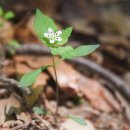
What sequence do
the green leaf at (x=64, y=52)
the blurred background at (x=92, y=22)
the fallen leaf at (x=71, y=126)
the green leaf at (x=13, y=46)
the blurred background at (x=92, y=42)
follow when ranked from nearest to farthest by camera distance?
the green leaf at (x=64, y=52) < the fallen leaf at (x=71, y=126) < the blurred background at (x=92, y=42) < the green leaf at (x=13, y=46) < the blurred background at (x=92, y=22)

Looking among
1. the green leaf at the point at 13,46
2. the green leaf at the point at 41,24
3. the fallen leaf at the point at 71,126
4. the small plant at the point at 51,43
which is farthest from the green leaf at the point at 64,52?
the green leaf at the point at 13,46

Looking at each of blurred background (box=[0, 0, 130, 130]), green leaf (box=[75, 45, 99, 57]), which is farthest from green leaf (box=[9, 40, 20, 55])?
green leaf (box=[75, 45, 99, 57])

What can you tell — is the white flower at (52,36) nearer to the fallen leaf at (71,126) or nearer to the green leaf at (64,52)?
the green leaf at (64,52)

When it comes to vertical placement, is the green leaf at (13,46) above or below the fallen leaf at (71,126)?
above

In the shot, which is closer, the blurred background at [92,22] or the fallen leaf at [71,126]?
the fallen leaf at [71,126]

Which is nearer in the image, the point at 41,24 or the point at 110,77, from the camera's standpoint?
the point at 41,24

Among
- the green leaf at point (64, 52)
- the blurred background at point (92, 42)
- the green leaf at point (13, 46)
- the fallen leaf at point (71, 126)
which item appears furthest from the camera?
the green leaf at point (13, 46)

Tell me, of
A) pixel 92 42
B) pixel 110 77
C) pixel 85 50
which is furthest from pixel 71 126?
pixel 92 42

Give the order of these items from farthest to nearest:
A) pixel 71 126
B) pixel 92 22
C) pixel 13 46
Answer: pixel 92 22
pixel 13 46
pixel 71 126

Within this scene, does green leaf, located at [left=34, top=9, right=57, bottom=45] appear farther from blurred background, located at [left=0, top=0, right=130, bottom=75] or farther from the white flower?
blurred background, located at [left=0, top=0, right=130, bottom=75]

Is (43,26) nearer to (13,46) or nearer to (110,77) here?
(13,46)
